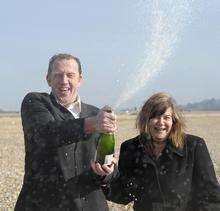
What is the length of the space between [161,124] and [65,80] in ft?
3.26

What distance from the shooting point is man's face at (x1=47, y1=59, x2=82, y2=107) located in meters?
4.48

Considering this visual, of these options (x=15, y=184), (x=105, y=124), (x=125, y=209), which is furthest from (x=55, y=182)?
(x=15, y=184)

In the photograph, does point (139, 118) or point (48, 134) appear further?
point (139, 118)

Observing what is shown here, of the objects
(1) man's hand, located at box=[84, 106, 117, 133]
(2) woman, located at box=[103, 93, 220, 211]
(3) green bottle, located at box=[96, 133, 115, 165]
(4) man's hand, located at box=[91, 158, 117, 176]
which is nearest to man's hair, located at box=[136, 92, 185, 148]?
(2) woman, located at box=[103, 93, 220, 211]

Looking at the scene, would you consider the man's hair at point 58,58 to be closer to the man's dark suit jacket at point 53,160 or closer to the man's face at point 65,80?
the man's face at point 65,80

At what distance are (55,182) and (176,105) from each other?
1315mm

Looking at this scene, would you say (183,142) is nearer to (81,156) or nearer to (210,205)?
(210,205)

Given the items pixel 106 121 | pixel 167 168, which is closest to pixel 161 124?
pixel 167 168

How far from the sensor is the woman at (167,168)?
16.3 feet

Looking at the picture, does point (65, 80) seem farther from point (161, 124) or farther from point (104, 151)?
point (161, 124)

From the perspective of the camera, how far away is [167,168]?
5.05 m

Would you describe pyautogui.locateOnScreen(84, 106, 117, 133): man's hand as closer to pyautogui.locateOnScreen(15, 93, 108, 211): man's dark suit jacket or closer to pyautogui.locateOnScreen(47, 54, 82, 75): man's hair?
pyautogui.locateOnScreen(15, 93, 108, 211): man's dark suit jacket

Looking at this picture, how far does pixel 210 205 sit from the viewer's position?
5047 millimetres

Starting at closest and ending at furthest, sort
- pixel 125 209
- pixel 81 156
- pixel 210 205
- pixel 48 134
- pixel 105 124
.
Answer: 1. pixel 105 124
2. pixel 48 134
3. pixel 81 156
4. pixel 210 205
5. pixel 125 209
